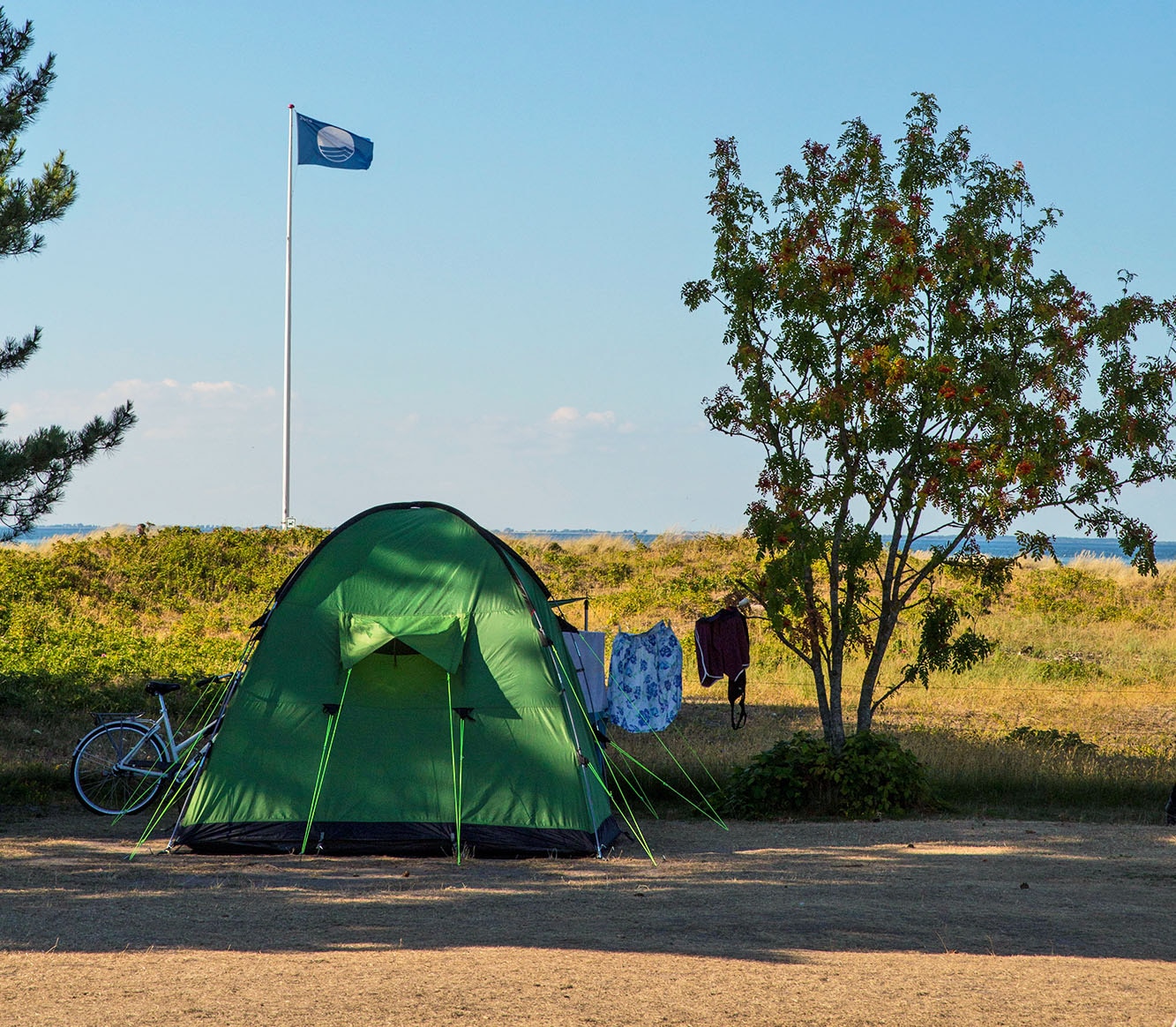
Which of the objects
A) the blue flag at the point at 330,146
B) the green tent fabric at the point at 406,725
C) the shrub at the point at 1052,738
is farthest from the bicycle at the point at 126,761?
the blue flag at the point at 330,146

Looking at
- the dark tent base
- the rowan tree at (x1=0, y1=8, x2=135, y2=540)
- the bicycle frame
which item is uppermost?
the rowan tree at (x1=0, y1=8, x2=135, y2=540)

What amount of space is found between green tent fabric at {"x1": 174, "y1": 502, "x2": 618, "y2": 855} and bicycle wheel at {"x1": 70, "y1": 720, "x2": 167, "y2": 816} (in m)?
1.88

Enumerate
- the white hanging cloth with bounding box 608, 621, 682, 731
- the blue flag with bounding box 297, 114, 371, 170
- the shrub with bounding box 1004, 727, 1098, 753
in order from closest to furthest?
the white hanging cloth with bounding box 608, 621, 682, 731, the shrub with bounding box 1004, 727, 1098, 753, the blue flag with bounding box 297, 114, 371, 170

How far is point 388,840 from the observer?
9227mm

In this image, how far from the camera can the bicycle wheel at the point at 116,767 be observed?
10945 mm

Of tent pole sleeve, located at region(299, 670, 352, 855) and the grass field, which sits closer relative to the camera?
tent pole sleeve, located at region(299, 670, 352, 855)

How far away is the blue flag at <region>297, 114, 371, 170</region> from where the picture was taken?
33.7m

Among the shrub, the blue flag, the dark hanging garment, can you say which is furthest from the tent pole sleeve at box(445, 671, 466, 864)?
the blue flag

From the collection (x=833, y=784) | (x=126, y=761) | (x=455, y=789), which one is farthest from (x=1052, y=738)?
(x=126, y=761)

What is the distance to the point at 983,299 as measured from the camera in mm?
11742

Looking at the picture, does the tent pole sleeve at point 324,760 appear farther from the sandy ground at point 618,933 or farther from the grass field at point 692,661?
the grass field at point 692,661

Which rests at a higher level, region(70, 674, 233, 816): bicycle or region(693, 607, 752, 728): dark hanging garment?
region(693, 607, 752, 728): dark hanging garment

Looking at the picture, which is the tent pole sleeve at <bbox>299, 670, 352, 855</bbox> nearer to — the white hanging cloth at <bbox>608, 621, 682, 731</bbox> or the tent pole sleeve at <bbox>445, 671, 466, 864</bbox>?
the tent pole sleeve at <bbox>445, 671, 466, 864</bbox>

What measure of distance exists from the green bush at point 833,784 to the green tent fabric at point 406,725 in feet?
6.15
